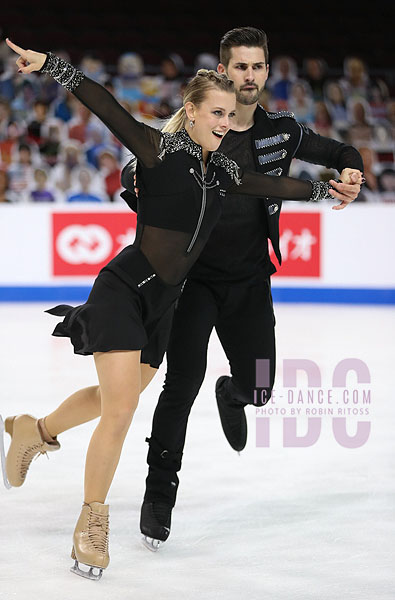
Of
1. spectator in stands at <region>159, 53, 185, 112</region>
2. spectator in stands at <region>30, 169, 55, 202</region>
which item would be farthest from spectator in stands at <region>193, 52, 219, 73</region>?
spectator in stands at <region>30, 169, 55, 202</region>

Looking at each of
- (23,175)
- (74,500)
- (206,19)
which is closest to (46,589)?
(74,500)

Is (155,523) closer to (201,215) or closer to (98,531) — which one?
(98,531)

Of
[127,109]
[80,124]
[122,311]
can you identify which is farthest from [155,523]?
[127,109]

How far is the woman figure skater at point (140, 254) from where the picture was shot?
2729 millimetres

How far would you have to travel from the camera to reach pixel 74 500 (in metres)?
3.51

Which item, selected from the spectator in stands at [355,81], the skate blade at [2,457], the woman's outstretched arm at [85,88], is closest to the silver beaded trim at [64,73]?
the woman's outstretched arm at [85,88]

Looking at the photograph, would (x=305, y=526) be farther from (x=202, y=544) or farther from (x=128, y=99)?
(x=128, y=99)

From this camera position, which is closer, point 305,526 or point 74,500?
point 305,526

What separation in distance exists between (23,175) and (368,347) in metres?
4.71

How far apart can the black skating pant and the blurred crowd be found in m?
6.25

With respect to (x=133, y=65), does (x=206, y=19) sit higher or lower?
higher

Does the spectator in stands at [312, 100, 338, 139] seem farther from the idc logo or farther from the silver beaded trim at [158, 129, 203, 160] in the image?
the silver beaded trim at [158, 129, 203, 160]

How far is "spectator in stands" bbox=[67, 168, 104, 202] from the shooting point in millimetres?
9500

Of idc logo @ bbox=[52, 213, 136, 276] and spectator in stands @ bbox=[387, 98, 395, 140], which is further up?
spectator in stands @ bbox=[387, 98, 395, 140]
